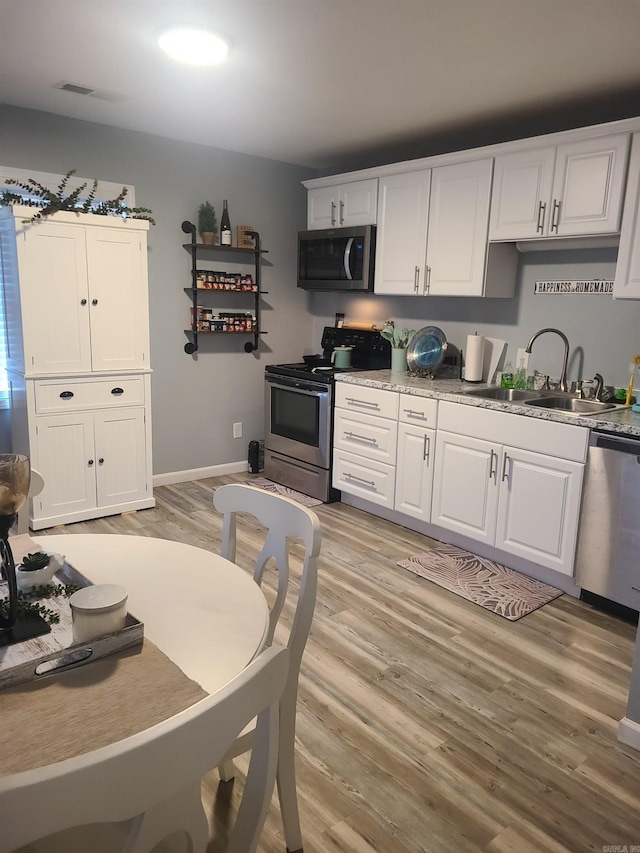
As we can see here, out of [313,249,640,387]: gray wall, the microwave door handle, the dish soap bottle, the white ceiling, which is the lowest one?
the dish soap bottle

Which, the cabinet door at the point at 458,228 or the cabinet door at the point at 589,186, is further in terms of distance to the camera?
the cabinet door at the point at 458,228

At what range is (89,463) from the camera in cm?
381

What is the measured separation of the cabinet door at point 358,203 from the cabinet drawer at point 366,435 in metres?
1.38

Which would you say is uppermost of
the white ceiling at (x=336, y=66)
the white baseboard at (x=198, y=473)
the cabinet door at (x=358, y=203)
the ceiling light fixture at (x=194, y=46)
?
the white ceiling at (x=336, y=66)

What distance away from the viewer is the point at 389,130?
3961 millimetres

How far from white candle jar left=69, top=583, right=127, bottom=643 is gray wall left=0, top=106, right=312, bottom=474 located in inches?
138

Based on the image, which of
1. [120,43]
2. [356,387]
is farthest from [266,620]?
[356,387]

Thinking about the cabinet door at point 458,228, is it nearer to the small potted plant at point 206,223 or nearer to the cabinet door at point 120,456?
the small potted plant at point 206,223

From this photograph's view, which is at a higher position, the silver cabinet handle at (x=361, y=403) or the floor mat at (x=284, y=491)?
the silver cabinet handle at (x=361, y=403)

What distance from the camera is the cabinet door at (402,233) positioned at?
393cm

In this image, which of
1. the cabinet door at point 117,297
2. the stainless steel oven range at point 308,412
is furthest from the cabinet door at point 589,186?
the cabinet door at point 117,297

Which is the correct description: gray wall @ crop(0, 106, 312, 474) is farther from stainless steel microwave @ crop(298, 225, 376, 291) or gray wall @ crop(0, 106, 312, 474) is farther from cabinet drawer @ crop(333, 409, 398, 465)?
cabinet drawer @ crop(333, 409, 398, 465)

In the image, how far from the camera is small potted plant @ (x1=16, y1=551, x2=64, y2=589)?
1.30m

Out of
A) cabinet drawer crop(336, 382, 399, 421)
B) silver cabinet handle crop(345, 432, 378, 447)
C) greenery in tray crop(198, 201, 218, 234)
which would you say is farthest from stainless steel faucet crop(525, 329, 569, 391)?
greenery in tray crop(198, 201, 218, 234)
